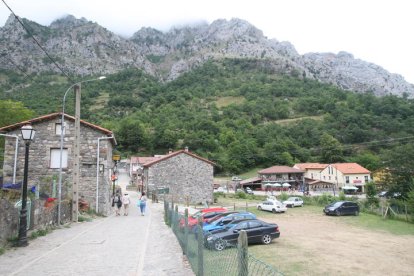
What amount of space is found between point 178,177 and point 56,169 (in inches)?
746

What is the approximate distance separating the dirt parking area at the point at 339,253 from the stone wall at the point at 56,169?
1295 centimetres

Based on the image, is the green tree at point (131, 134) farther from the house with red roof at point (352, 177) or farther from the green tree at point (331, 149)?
the house with red roof at point (352, 177)

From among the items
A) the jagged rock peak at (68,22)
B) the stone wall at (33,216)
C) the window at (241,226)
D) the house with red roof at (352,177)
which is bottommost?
the window at (241,226)

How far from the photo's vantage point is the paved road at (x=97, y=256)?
7891 mm

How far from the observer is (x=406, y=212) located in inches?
1113

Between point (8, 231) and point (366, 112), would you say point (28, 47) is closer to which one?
point (366, 112)

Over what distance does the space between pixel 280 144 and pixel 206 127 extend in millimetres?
23272

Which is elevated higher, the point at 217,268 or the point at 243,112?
the point at 243,112

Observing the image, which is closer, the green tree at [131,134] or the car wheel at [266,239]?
the car wheel at [266,239]

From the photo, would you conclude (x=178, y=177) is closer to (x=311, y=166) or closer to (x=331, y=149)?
(x=311, y=166)

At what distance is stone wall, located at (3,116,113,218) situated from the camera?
22312 mm

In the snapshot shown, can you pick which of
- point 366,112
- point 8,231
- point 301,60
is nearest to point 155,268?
point 8,231

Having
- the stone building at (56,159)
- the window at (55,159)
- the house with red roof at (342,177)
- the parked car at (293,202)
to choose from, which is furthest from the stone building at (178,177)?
the house with red roof at (342,177)

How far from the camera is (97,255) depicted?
9750 millimetres
